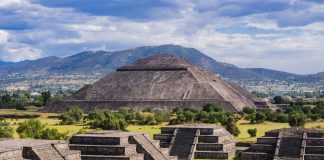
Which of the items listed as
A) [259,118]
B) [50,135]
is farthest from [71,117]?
[50,135]

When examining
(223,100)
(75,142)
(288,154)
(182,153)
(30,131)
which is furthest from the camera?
(223,100)

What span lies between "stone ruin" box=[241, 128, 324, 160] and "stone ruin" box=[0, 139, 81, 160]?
827 inches

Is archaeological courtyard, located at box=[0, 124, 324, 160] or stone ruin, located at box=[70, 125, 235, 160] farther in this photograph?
stone ruin, located at box=[70, 125, 235, 160]

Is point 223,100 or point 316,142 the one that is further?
point 223,100

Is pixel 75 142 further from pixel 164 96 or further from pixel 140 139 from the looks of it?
pixel 164 96

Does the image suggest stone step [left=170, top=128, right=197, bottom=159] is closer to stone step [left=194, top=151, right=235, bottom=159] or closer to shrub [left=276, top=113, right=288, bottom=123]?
stone step [left=194, top=151, right=235, bottom=159]

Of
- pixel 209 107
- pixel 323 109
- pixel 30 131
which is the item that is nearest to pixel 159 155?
pixel 30 131

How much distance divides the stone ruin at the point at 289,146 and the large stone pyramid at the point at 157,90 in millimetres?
68581

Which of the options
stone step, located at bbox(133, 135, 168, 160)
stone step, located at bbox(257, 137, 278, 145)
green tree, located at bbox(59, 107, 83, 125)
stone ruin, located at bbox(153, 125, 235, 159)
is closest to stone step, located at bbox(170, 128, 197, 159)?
stone ruin, located at bbox(153, 125, 235, 159)

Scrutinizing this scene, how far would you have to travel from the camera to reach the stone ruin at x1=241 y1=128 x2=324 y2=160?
54.3 meters

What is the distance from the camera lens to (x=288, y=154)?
180ft

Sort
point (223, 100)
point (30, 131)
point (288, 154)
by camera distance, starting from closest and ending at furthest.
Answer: point (288, 154), point (30, 131), point (223, 100)

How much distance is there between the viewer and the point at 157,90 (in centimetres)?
14288

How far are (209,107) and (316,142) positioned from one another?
61280mm
